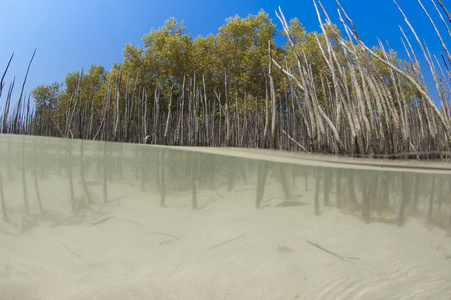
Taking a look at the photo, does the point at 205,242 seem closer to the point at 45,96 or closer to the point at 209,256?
the point at 209,256

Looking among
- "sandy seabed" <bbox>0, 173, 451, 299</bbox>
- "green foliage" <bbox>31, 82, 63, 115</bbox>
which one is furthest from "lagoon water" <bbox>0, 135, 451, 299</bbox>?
"green foliage" <bbox>31, 82, 63, 115</bbox>

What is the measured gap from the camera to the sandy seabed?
726mm

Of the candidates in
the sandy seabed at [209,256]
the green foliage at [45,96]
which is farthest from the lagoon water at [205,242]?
the green foliage at [45,96]

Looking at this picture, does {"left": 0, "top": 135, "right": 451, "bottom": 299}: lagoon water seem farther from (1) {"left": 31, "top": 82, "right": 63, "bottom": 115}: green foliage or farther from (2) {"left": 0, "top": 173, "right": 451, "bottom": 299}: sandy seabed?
(1) {"left": 31, "top": 82, "right": 63, "bottom": 115}: green foliage

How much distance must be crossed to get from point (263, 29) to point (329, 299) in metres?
13.2

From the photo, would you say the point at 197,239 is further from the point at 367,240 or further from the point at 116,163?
the point at 116,163

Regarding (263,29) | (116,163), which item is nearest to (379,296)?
(116,163)

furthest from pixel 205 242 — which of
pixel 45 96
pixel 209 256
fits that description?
pixel 45 96

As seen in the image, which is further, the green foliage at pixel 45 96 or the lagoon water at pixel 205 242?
the green foliage at pixel 45 96

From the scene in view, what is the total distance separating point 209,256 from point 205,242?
0.12 m

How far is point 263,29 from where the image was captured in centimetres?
1221

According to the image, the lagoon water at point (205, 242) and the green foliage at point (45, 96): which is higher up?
the green foliage at point (45, 96)

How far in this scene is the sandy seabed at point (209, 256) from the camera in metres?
0.73

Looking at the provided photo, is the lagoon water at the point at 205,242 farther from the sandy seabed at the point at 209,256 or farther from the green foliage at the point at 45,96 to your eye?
the green foliage at the point at 45,96
